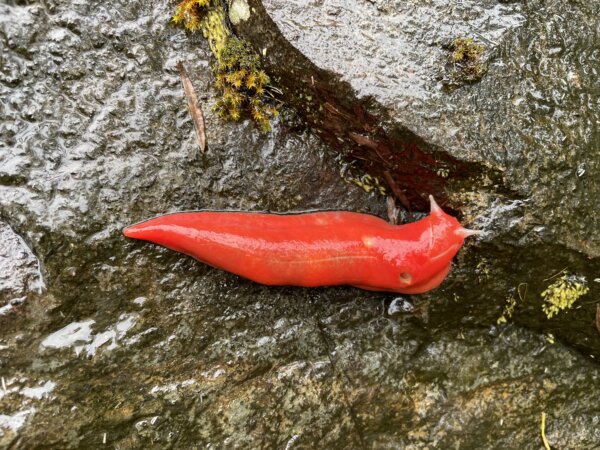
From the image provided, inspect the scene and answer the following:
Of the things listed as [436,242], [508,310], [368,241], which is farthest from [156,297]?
[508,310]

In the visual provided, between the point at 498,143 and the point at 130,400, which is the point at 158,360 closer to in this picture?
the point at 130,400

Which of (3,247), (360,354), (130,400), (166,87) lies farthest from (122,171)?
(360,354)

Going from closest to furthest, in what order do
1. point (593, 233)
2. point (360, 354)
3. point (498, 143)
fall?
point (498, 143)
point (593, 233)
point (360, 354)

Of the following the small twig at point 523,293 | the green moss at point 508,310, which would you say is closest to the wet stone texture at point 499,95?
the small twig at point 523,293

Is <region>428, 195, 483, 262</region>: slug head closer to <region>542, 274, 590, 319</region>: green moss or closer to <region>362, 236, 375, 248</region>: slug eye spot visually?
<region>362, 236, 375, 248</region>: slug eye spot

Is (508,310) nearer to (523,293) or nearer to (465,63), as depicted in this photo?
(523,293)

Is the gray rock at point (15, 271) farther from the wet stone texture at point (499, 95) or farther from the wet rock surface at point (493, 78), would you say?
the wet rock surface at point (493, 78)
